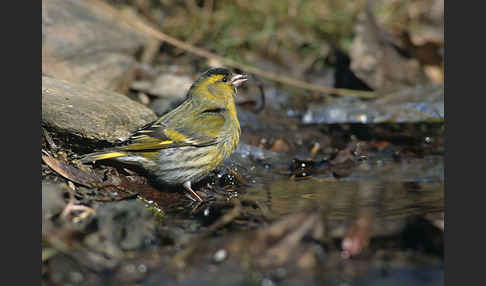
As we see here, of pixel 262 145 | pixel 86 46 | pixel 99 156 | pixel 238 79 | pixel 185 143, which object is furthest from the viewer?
pixel 86 46

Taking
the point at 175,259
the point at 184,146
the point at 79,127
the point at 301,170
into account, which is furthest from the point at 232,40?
the point at 175,259

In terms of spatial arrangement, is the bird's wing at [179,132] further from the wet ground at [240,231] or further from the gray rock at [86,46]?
the gray rock at [86,46]

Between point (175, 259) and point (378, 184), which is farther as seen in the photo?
point (378, 184)

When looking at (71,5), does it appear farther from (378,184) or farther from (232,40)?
(378,184)

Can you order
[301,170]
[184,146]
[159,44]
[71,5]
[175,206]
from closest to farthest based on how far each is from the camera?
[175,206] → [184,146] → [301,170] → [71,5] → [159,44]

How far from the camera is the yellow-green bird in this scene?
12.4 ft

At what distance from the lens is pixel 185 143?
406cm

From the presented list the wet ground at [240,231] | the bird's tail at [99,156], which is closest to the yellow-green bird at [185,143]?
the bird's tail at [99,156]

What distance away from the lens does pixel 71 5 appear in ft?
21.5

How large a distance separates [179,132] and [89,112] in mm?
693

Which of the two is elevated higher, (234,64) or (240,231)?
(234,64)

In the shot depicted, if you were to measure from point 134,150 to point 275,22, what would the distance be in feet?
15.3

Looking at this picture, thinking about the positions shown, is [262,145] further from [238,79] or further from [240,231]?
[240,231]

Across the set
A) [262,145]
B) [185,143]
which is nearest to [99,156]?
[185,143]
